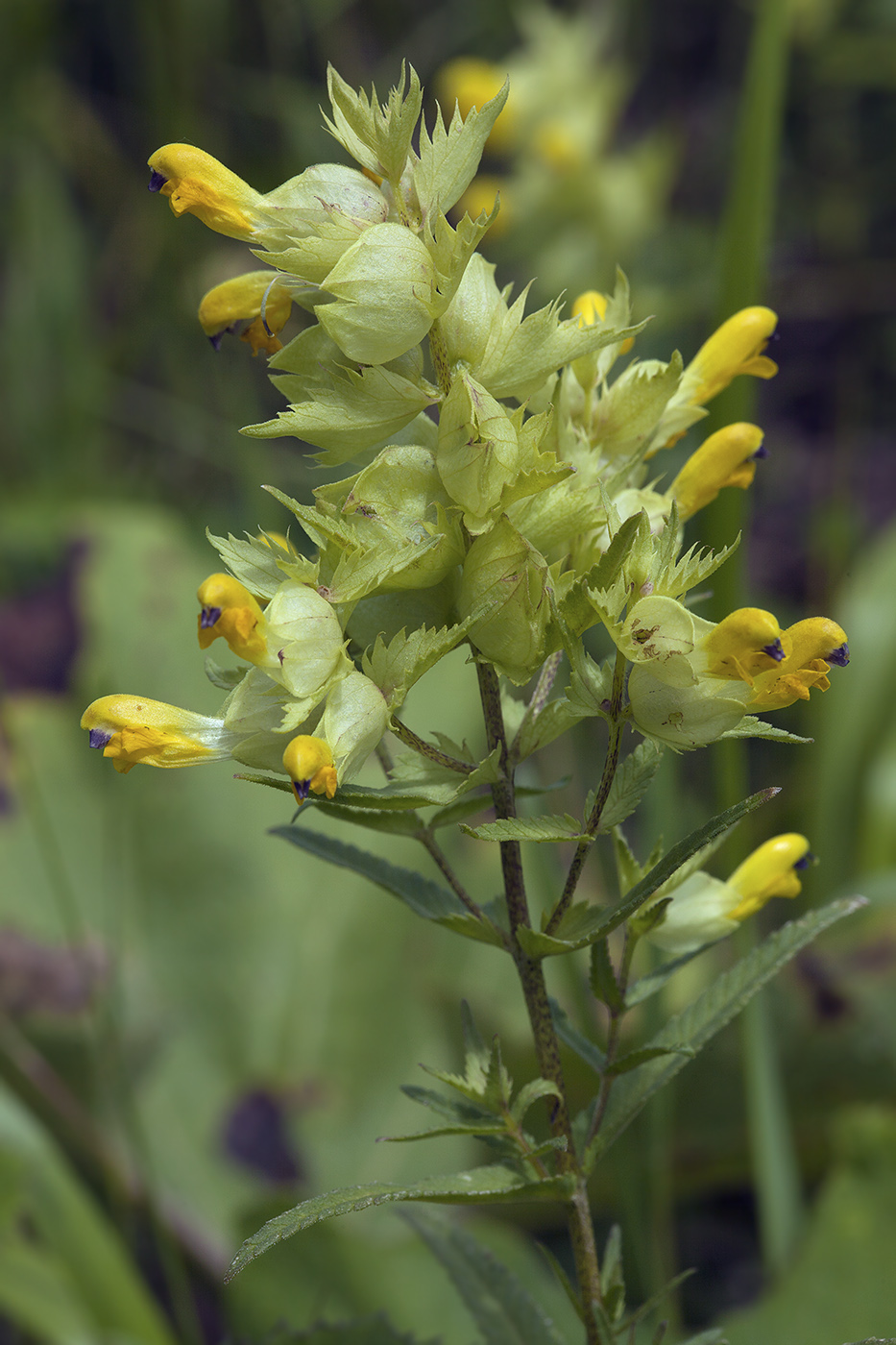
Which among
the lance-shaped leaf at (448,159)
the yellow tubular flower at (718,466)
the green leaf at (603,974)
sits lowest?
the green leaf at (603,974)

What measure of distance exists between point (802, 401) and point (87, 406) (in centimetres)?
211

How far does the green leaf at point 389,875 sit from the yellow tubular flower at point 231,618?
17 cm

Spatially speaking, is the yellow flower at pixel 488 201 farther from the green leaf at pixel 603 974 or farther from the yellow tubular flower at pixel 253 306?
the green leaf at pixel 603 974

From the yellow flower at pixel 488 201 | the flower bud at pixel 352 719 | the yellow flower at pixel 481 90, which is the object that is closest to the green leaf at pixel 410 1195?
the flower bud at pixel 352 719

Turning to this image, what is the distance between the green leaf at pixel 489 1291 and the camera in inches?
28.8

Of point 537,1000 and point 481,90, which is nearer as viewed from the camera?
point 537,1000

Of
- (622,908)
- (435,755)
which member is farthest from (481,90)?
(622,908)

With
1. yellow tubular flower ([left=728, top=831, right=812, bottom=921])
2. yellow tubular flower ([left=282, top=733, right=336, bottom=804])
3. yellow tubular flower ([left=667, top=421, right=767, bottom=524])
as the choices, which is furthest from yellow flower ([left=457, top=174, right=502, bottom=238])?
yellow tubular flower ([left=282, top=733, right=336, bottom=804])

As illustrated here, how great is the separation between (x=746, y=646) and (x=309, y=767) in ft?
0.78

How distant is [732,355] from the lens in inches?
29.6

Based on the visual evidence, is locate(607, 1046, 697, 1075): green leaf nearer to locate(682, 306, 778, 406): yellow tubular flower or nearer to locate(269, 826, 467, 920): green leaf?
locate(269, 826, 467, 920): green leaf

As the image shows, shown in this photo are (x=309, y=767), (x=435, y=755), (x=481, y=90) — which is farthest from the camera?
(x=481, y=90)

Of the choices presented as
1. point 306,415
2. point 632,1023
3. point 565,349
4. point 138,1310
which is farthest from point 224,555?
point 632,1023

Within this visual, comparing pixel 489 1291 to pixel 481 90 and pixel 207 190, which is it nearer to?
pixel 207 190
